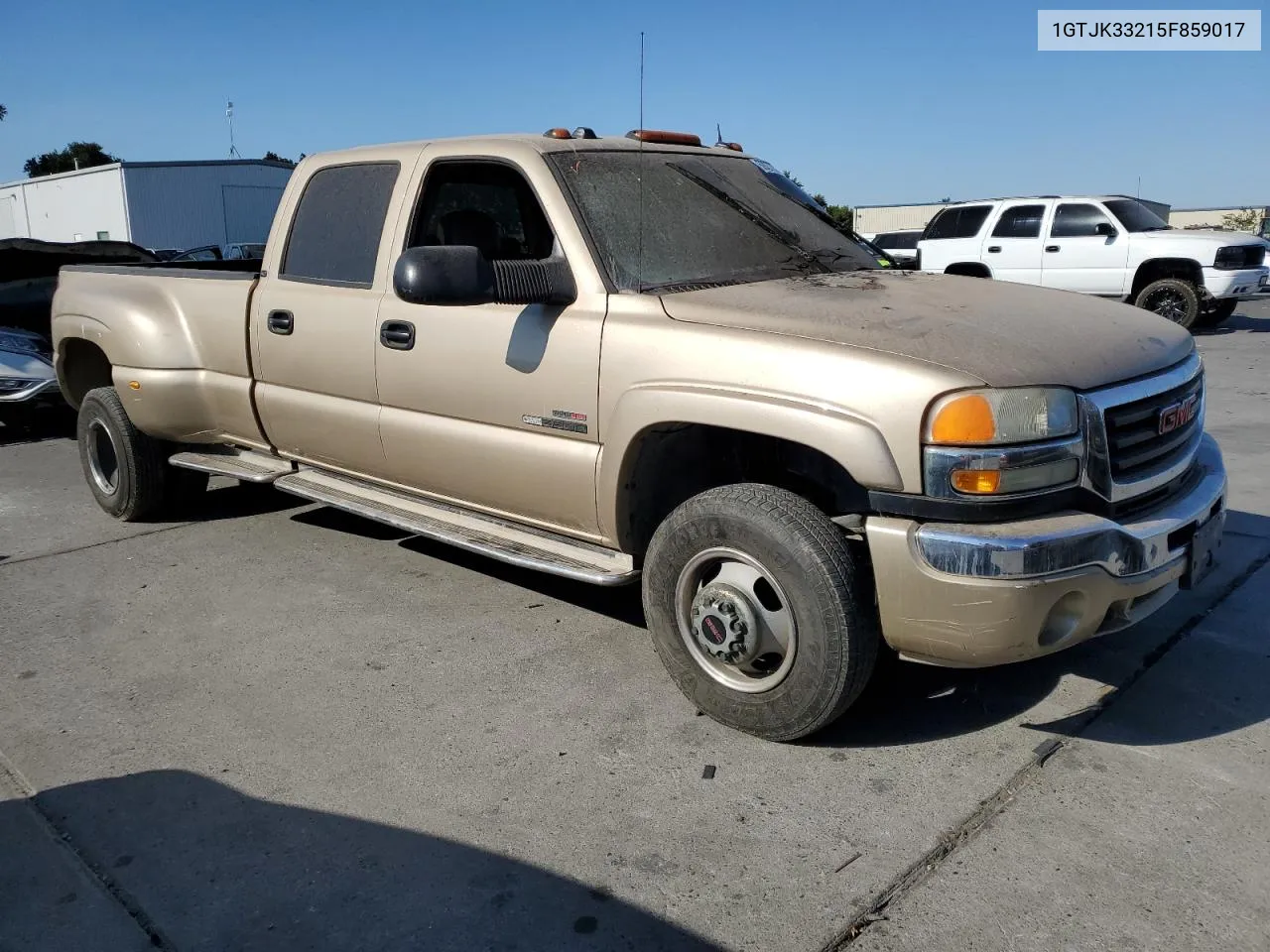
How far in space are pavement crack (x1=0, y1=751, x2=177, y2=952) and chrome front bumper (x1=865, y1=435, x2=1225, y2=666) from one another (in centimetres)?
201

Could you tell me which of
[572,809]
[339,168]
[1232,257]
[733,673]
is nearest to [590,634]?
[733,673]

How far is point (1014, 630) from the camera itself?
2.79 metres

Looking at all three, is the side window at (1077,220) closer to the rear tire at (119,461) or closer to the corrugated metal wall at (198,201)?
the rear tire at (119,461)

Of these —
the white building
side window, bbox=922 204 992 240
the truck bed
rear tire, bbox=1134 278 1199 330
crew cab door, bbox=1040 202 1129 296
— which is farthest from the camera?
the white building

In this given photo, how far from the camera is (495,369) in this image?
12.6 ft

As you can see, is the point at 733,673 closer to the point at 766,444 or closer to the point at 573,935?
the point at 766,444

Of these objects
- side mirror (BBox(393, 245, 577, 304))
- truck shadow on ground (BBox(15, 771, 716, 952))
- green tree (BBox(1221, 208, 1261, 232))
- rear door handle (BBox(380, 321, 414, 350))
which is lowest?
truck shadow on ground (BBox(15, 771, 716, 952))

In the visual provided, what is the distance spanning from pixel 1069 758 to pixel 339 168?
3.85 meters

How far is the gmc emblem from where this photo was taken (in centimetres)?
321

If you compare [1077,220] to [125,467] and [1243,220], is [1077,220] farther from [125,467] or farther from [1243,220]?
[1243,220]

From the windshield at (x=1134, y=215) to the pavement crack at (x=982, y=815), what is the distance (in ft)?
40.9

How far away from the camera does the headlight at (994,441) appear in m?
2.76

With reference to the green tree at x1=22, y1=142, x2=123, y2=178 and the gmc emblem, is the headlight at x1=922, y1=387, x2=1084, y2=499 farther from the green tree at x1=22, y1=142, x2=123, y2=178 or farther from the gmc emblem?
the green tree at x1=22, y1=142, x2=123, y2=178

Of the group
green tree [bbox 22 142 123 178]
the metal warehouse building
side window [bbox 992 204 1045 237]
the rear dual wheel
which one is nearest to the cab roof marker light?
the rear dual wheel
